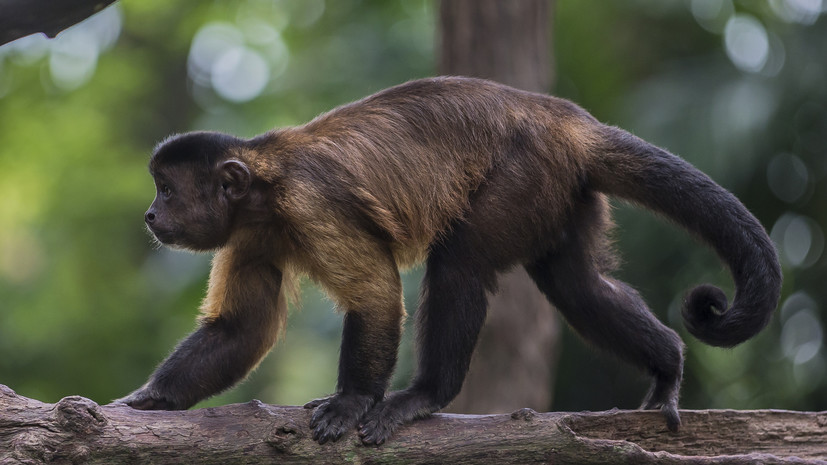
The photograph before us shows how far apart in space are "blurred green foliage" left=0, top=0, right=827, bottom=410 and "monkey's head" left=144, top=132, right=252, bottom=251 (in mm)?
6382

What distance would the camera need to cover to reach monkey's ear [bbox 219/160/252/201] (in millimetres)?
5676

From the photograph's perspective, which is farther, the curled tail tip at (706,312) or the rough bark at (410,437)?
the curled tail tip at (706,312)

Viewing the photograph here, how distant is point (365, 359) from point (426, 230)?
913 millimetres

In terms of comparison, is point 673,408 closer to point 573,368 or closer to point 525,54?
point 525,54

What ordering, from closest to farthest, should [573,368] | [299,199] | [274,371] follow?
[299,199] → [573,368] → [274,371]

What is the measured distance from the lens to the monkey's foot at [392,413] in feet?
16.8

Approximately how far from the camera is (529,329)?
10.5 meters

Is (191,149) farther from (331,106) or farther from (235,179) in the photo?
(331,106)

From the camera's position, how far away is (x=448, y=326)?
5.42m

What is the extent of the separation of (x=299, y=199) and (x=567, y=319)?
2.09 meters

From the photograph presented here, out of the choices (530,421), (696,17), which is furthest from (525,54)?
(530,421)

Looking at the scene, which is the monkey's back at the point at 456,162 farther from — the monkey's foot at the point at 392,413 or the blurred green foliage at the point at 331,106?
the blurred green foliage at the point at 331,106

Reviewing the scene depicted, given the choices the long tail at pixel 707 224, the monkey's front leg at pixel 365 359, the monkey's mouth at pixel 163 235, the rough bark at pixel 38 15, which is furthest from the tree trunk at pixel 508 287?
the rough bark at pixel 38 15

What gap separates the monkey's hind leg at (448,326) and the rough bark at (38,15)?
2578 millimetres
